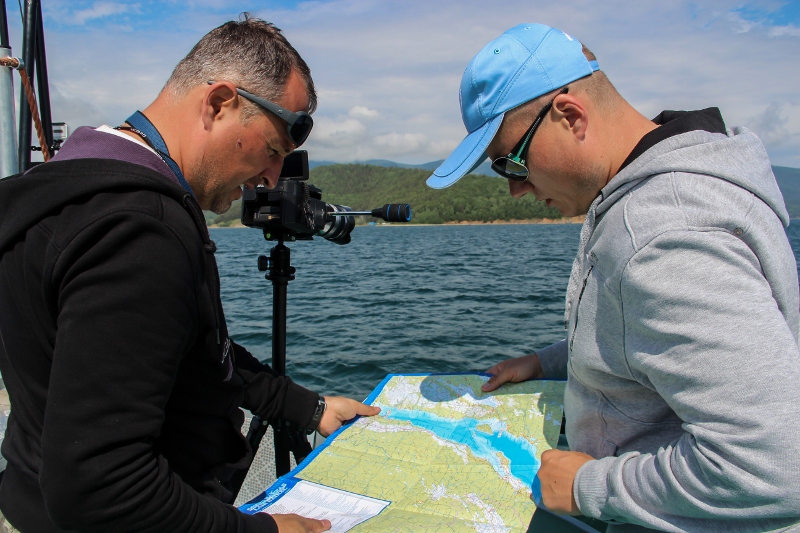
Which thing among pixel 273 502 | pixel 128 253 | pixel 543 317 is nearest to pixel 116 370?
pixel 128 253

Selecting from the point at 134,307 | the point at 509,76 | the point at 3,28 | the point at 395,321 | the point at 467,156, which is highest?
the point at 3,28

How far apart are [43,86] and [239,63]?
9.41 feet

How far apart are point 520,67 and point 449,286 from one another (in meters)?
17.4

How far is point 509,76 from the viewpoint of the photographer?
1.65 m

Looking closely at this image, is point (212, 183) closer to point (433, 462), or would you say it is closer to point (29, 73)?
Result: point (433, 462)

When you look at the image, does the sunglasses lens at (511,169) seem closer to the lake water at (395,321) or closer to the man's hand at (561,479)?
the man's hand at (561,479)

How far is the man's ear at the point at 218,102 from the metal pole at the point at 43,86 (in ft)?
8.92

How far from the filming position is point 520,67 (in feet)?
5.40

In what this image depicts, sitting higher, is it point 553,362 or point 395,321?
point 553,362

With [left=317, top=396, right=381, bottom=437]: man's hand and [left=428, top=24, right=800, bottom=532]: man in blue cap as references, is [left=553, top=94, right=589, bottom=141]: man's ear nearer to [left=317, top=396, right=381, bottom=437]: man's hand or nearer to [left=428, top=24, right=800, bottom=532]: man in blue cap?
[left=428, top=24, right=800, bottom=532]: man in blue cap

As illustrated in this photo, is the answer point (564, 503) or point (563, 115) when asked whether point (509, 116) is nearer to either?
point (563, 115)

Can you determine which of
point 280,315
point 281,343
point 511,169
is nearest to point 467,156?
point 511,169

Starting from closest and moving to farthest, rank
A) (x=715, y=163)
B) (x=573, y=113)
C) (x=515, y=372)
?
(x=715, y=163) → (x=573, y=113) → (x=515, y=372)

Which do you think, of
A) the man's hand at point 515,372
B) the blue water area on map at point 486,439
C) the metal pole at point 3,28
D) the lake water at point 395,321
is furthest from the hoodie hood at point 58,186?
the lake water at point 395,321
